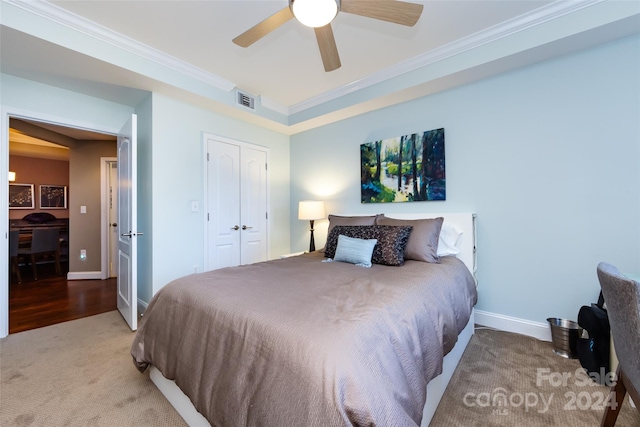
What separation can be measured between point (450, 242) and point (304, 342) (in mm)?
2041

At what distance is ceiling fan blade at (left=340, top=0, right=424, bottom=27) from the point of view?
150 cm

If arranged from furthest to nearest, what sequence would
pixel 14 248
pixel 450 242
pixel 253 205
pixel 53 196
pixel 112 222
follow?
pixel 53 196
pixel 112 222
pixel 14 248
pixel 253 205
pixel 450 242

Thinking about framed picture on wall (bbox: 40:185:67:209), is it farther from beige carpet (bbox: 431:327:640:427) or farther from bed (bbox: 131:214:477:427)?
beige carpet (bbox: 431:327:640:427)

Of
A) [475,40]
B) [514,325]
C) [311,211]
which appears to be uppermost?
[475,40]

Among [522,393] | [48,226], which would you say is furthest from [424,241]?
[48,226]

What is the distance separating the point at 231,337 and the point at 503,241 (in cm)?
248

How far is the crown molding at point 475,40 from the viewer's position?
6.45 feet

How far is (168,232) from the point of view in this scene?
2.93m

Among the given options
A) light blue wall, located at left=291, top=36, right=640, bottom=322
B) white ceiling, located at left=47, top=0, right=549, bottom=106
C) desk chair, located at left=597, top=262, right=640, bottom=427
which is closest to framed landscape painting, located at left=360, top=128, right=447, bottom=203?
light blue wall, located at left=291, top=36, right=640, bottom=322

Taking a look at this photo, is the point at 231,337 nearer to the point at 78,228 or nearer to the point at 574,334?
Result: the point at 574,334

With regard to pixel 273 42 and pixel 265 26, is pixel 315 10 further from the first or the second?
pixel 273 42

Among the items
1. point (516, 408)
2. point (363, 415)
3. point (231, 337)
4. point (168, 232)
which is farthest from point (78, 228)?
point (516, 408)

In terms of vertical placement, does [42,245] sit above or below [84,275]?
above

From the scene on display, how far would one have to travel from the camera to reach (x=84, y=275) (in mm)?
4586
